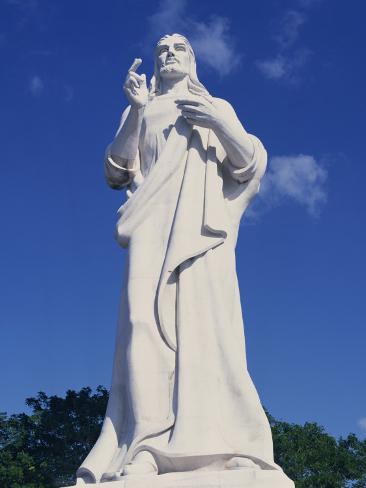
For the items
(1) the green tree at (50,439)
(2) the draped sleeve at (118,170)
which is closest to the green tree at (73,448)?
(1) the green tree at (50,439)

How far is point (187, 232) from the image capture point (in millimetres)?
8500

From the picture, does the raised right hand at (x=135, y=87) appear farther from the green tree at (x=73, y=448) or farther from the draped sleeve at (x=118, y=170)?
the green tree at (x=73, y=448)

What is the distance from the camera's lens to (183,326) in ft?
26.5

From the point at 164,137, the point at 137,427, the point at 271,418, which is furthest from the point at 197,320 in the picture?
the point at 271,418

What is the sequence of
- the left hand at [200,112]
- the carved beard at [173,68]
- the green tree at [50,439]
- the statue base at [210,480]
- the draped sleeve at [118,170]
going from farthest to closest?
the green tree at [50,439], the carved beard at [173,68], the draped sleeve at [118,170], the left hand at [200,112], the statue base at [210,480]

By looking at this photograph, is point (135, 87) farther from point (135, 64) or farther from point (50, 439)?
point (50, 439)

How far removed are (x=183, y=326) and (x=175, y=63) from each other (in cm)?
373

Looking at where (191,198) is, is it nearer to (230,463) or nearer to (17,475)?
(230,463)

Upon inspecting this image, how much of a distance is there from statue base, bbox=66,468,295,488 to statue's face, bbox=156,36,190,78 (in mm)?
5245

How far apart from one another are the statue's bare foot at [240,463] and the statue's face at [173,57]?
5124mm

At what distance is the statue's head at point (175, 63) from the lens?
974 centimetres

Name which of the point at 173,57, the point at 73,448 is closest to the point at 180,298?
the point at 173,57

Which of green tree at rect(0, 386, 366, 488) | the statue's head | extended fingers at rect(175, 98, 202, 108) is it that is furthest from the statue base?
green tree at rect(0, 386, 366, 488)

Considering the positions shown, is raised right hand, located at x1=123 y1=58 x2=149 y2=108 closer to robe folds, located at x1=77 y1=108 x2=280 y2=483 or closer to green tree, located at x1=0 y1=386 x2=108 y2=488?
robe folds, located at x1=77 y1=108 x2=280 y2=483
